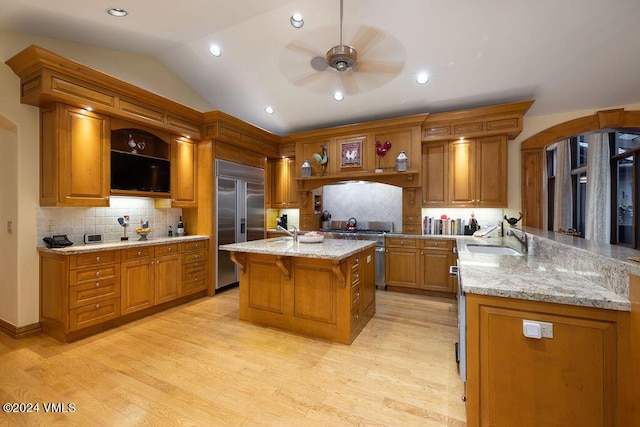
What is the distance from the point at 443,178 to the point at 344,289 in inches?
111

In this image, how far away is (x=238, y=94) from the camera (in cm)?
471

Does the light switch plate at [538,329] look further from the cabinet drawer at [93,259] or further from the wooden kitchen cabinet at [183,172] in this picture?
the wooden kitchen cabinet at [183,172]

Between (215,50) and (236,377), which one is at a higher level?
(215,50)

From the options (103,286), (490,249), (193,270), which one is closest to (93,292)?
(103,286)

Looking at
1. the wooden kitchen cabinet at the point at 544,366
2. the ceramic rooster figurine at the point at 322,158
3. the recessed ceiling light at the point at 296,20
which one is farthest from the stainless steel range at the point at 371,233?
the recessed ceiling light at the point at 296,20

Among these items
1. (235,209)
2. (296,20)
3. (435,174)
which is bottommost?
(235,209)

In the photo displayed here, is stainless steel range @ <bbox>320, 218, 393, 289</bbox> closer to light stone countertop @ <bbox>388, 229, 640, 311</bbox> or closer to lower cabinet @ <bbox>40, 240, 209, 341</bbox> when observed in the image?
light stone countertop @ <bbox>388, 229, 640, 311</bbox>

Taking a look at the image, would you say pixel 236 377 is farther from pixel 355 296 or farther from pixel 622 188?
pixel 622 188

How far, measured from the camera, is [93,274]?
296 cm

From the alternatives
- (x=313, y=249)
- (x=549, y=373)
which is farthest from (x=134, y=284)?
(x=549, y=373)

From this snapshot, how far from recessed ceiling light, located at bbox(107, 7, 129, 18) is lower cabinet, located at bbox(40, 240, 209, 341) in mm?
2502

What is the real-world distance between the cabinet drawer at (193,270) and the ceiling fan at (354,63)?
3.15 m

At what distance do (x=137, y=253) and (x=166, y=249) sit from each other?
0.39 m

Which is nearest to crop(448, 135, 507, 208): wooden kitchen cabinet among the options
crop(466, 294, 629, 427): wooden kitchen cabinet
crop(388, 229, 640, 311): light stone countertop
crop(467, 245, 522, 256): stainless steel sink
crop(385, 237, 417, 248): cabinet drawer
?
crop(385, 237, 417, 248): cabinet drawer
